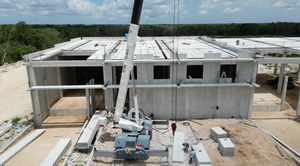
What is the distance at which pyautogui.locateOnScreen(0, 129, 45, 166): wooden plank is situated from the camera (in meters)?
13.5

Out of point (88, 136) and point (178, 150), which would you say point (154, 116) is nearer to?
point (178, 150)

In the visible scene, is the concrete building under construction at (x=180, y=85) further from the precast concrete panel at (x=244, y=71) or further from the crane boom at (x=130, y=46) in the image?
the crane boom at (x=130, y=46)

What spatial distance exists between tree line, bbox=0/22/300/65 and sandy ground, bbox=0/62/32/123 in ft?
42.4

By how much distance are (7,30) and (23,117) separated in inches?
2120

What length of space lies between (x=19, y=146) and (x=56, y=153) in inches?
141

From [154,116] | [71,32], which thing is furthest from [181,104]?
[71,32]

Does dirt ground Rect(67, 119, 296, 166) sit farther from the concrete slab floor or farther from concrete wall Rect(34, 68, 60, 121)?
concrete wall Rect(34, 68, 60, 121)

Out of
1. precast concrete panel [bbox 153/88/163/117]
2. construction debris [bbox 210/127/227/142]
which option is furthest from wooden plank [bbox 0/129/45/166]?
construction debris [bbox 210/127/227/142]

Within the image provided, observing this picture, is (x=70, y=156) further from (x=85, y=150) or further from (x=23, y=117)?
(x=23, y=117)

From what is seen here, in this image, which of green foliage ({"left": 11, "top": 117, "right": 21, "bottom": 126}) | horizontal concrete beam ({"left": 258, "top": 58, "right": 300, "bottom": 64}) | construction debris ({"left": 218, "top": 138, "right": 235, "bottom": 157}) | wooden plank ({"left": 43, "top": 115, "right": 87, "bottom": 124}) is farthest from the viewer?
wooden plank ({"left": 43, "top": 115, "right": 87, "bottom": 124})

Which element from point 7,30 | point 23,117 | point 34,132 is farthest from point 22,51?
point 34,132

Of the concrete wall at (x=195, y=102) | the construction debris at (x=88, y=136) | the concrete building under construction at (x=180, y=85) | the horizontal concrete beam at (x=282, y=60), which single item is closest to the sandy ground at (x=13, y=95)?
the concrete building under construction at (x=180, y=85)

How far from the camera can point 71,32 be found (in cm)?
8175

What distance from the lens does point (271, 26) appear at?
86.3 metres
